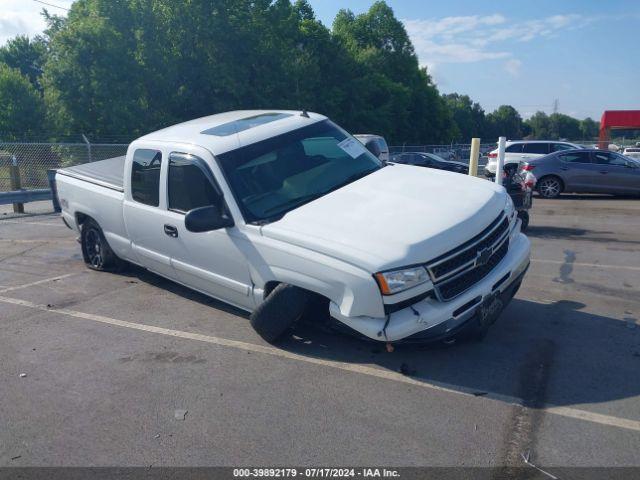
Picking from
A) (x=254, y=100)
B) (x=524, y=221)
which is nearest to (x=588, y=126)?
(x=254, y=100)

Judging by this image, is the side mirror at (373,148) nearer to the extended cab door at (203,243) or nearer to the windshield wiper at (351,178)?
the windshield wiper at (351,178)

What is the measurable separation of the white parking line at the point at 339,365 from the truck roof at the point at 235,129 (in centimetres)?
171

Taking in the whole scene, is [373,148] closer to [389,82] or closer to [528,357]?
[528,357]

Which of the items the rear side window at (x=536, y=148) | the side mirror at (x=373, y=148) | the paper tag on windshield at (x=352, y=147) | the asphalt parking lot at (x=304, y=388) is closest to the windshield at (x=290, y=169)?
the paper tag on windshield at (x=352, y=147)

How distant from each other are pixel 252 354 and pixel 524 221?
266 inches

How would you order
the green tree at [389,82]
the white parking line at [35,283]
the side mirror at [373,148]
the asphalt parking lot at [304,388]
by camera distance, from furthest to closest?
the green tree at [389,82]
the white parking line at [35,283]
the side mirror at [373,148]
the asphalt parking lot at [304,388]

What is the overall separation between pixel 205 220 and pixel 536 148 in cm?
1873

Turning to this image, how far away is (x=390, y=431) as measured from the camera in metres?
3.67

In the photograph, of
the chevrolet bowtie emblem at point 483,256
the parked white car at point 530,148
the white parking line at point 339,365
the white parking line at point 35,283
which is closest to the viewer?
the white parking line at point 339,365

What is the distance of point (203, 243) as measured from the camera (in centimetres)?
543

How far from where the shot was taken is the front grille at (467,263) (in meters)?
4.22

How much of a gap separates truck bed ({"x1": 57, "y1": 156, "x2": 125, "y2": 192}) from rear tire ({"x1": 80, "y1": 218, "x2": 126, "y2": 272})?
1.84 ft

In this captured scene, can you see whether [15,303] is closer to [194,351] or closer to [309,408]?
[194,351]

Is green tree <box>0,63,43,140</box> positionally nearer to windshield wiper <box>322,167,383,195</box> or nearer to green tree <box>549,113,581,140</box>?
windshield wiper <box>322,167,383,195</box>
